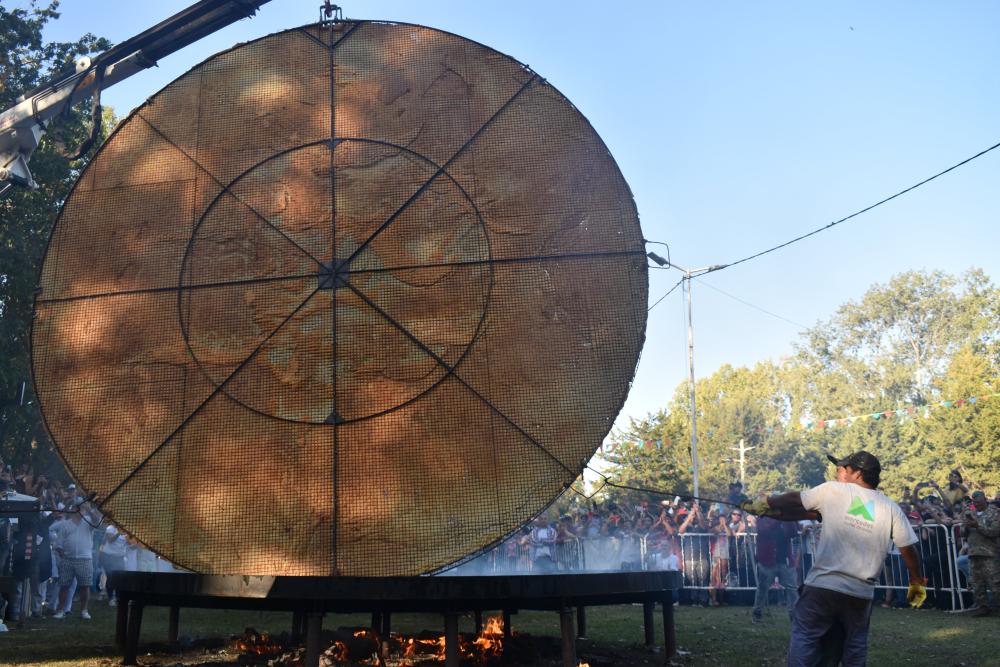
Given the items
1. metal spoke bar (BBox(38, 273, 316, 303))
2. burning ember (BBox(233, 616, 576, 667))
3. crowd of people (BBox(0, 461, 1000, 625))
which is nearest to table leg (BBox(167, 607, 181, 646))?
burning ember (BBox(233, 616, 576, 667))

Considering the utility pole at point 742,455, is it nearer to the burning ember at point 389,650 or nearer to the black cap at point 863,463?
the burning ember at point 389,650

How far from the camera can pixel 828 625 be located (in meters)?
5.19

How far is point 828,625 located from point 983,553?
9.59 m

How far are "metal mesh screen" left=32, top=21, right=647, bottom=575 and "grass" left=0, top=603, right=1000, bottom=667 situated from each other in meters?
2.07

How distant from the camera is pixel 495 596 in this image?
582cm

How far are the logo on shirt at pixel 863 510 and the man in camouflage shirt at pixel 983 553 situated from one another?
948 cm

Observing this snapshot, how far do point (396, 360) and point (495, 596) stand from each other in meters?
1.91

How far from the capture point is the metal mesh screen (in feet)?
21.1

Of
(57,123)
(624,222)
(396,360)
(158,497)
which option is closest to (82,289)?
(158,497)

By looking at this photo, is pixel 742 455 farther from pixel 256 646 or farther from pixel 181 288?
pixel 181 288

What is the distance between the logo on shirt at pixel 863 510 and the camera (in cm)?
518

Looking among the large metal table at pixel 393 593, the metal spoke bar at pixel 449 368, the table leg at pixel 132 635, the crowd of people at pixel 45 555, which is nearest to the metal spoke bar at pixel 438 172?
the metal spoke bar at pixel 449 368

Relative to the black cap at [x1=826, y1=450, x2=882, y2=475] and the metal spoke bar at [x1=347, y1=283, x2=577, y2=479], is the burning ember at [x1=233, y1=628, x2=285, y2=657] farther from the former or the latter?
the black cap at [x1=826, y1=450, x2=882, y2=475]

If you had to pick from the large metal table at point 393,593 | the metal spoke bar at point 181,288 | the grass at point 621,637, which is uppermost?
the metal spoke bar at point 181,288
